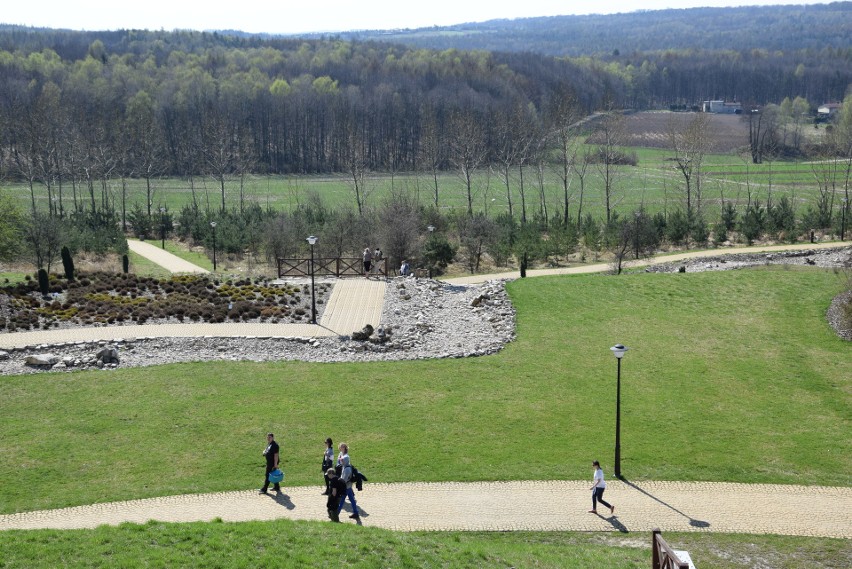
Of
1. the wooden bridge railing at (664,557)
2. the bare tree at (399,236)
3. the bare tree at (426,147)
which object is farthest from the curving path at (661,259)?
the bare tree at (426,147)

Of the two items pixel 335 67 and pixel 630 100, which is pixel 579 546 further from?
pixel 630 100

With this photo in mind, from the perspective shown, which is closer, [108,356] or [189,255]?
[108,356]

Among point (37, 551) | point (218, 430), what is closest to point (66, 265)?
point (218, 430)

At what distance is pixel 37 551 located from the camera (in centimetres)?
1380

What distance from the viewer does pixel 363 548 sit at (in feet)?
47.0

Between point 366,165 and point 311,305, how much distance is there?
74.5 m

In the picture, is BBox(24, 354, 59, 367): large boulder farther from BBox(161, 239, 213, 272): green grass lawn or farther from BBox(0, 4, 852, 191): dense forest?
BBox(0, 4, 852, 191): dense forest

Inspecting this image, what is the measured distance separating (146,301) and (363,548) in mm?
22174

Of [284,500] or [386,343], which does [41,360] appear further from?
[284,500]

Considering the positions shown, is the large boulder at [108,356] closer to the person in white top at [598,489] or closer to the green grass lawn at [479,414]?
the green grass lawn at [479,414]

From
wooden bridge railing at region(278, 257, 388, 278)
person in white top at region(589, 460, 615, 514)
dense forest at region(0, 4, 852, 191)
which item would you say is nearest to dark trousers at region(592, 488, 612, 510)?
person in white top at region(589, 460, 615, 514)

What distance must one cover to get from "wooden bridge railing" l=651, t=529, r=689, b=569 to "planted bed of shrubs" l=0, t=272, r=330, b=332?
2102 cm

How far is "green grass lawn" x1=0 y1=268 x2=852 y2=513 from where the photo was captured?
779 inches

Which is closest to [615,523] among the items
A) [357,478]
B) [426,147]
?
[357,478]
